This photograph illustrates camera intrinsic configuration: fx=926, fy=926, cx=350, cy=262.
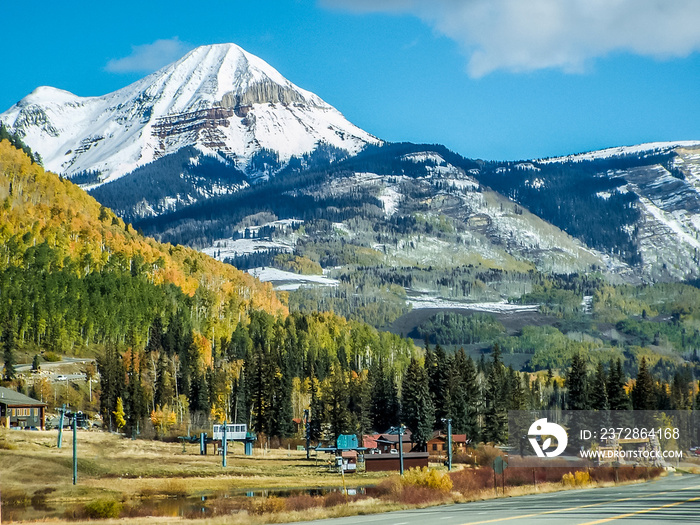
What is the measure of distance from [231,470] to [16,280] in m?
88.7

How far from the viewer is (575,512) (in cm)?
5019

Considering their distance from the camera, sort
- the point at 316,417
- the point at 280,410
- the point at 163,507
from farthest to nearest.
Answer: the point at 316,417 → the point at 280,410 → the point at 163,507

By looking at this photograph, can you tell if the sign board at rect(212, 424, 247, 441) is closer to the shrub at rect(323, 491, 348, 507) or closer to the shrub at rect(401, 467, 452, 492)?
the shrub at rect(401, 467, 452, 492)

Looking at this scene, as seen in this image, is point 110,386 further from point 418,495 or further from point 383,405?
point 418,495

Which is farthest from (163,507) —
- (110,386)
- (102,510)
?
(110,386)

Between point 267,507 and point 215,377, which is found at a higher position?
point 215,377

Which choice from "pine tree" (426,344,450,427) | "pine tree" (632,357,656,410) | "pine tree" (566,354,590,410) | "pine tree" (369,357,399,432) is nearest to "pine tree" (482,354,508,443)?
"pine tree" (426,344,450,427)

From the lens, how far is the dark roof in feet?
402

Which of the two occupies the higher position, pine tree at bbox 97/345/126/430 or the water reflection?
pine tree at bbox 97/345/126/430

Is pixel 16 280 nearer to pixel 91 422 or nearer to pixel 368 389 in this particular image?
pixel 91 422

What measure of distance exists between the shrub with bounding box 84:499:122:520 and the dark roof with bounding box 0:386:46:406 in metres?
62.1

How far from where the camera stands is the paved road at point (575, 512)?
4509 cm

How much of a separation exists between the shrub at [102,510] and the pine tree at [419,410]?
71.2 metres

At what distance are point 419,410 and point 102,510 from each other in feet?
241
